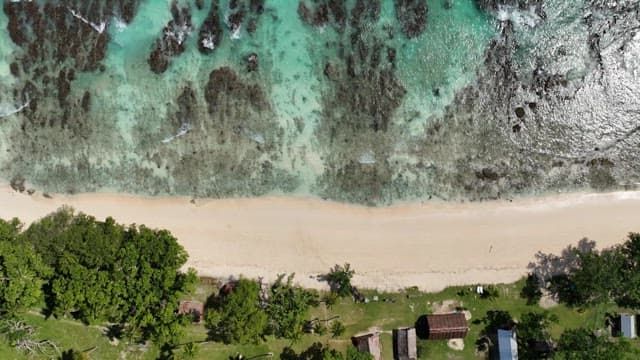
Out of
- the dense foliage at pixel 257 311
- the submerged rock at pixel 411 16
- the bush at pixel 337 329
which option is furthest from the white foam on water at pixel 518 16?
the bush at pixel 337 329

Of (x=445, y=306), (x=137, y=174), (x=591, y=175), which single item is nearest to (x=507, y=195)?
(x=591, y=175)

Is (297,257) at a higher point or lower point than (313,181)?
lower

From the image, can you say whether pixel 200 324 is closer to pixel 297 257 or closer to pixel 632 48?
pixel 297 257

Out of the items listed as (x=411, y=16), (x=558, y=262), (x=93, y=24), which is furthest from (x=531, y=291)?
(x=93, y=24)

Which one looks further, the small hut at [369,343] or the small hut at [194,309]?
the small hut at [194,309]

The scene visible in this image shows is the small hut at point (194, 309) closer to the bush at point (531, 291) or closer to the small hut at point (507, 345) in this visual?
the small hut at point (507, 345)

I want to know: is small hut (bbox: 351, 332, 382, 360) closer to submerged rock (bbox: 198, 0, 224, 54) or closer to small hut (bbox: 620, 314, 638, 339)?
small hut (bbox: 620, 314, 638, 339)

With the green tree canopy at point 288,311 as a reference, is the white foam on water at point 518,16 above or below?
above

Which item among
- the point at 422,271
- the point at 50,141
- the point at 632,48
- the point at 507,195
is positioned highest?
the point at 632,48
